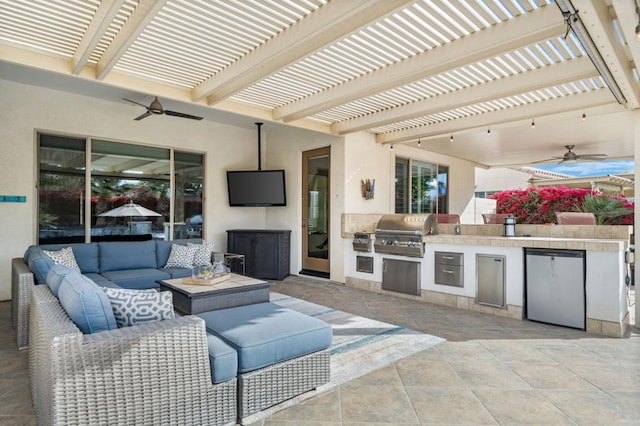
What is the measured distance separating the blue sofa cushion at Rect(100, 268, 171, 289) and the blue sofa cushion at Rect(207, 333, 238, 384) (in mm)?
2832

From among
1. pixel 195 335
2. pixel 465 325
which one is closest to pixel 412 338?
pixel 465 325

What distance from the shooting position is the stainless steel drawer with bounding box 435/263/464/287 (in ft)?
16.4

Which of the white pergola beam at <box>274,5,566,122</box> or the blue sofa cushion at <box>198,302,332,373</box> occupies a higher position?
the white pergola beam at <box>274,5,566,122</box>

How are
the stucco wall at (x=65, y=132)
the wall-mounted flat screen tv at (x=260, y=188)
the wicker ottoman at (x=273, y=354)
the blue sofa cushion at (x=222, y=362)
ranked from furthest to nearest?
the wall-mounted flat screen tv at (x=260, y=188) → the stucco wall at (x=65, y=132) → the wicker ottoman at (x=273, y=354) → the blue sofa cushion at (x=222, y=362)

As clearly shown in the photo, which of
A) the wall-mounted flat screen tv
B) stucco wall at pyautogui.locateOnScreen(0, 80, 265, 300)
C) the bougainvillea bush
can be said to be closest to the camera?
stucco wall at pyautogui.locateOnScreen(0, 80, 265, 300)

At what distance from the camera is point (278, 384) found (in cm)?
238

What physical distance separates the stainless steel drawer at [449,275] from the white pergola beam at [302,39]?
10.9 ft

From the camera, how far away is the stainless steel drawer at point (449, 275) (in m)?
5.00

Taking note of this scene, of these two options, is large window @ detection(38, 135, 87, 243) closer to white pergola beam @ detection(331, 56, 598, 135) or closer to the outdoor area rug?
the outdoor area rug

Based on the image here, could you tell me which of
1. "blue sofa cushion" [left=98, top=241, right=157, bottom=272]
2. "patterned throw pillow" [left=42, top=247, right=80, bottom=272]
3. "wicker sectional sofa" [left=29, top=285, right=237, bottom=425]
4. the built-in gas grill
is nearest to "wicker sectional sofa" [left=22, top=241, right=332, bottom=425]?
"wicker sectional sofa" [left=29, top=285, right=237, bottom=425]

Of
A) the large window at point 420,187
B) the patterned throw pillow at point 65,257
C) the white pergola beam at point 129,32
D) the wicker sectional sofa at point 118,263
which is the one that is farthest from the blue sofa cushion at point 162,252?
the large window at point 420,187

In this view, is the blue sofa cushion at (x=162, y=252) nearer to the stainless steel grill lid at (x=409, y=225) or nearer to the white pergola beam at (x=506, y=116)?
the stainless steel grill lid at (x=409, y=225)

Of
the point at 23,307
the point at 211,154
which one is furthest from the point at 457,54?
the point at 211,154

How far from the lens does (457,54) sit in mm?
3424
